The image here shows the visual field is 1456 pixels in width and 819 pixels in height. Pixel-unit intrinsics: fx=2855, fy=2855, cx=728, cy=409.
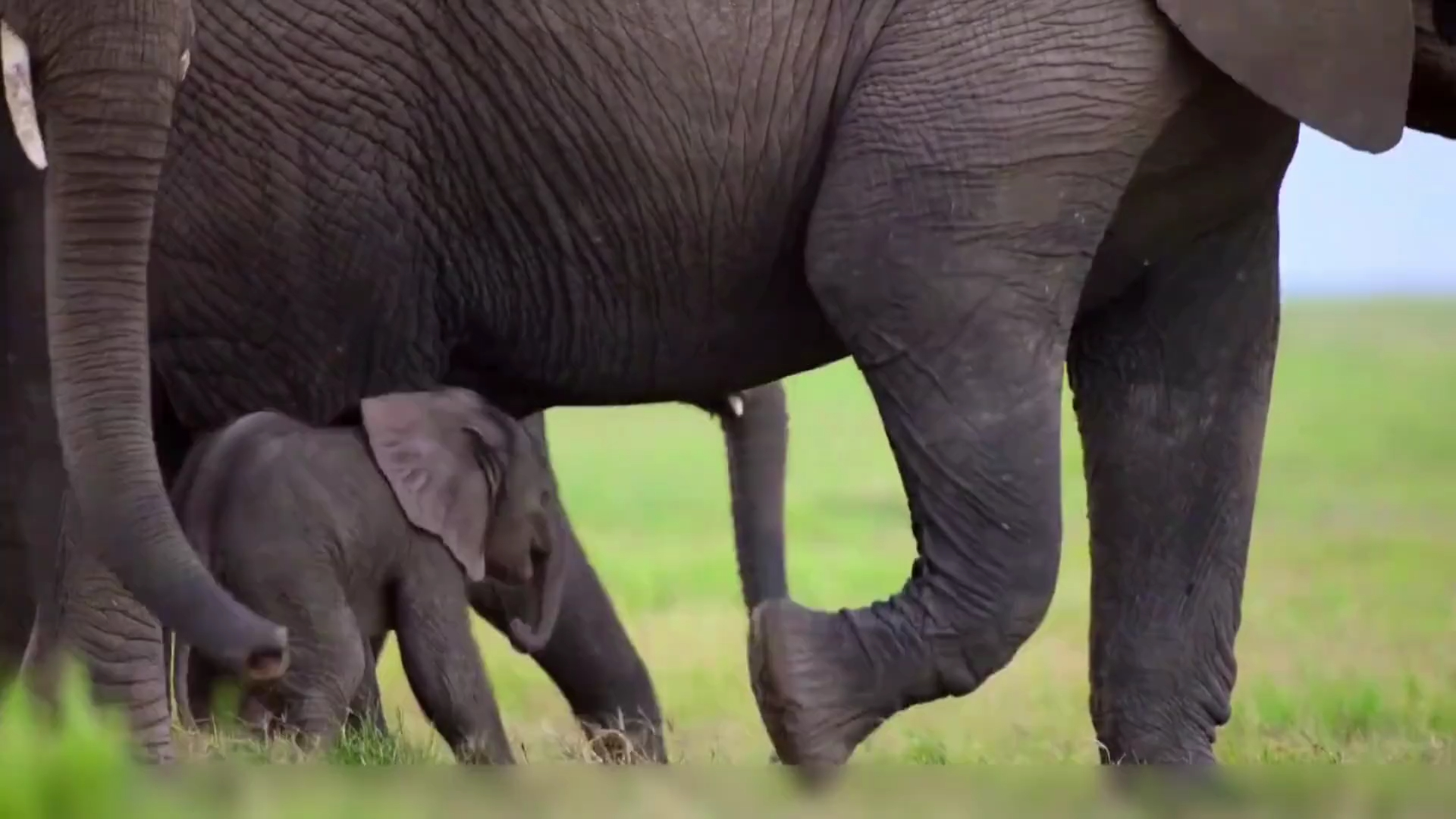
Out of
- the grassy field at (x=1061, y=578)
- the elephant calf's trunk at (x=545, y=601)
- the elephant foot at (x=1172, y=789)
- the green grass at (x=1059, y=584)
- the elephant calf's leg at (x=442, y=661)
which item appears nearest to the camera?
the elephant foot at (x=1172, y=789)

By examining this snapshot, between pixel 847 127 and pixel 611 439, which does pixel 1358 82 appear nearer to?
pixel 847 127

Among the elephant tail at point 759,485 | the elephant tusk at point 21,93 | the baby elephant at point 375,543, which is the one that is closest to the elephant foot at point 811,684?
the baby elephant at point 375,543

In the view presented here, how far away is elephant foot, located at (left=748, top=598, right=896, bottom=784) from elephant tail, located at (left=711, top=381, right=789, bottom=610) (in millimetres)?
2448

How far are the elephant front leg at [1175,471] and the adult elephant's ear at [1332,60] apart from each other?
0.54 m

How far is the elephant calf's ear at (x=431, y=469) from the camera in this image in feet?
17.2

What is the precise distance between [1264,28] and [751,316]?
3.27 feet

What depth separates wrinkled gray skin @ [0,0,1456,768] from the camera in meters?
4.55

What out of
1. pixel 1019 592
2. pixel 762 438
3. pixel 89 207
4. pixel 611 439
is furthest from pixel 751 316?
pixel 611 439

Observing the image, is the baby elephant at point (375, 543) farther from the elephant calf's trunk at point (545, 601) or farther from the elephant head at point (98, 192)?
the elephant head at point (98, 192)


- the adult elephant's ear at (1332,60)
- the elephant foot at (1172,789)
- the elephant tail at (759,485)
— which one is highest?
the adult elephant's ear at (1332,60)

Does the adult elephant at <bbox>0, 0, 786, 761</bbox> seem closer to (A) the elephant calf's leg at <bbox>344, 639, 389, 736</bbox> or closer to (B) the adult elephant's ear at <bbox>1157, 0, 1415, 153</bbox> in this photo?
(A) the elephant calf's leg at <bbox>344, 639, 389, 736</bbox>

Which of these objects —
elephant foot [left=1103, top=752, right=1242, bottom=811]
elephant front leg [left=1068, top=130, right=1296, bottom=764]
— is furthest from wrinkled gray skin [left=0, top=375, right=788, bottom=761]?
elephant foot [left=1103, top=752, right=1242, bottom=811]

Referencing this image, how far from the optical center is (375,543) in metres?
5.39

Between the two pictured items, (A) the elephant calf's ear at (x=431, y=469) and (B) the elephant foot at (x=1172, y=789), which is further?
(A) the elephant calf's ear at (x=431, y=469)
